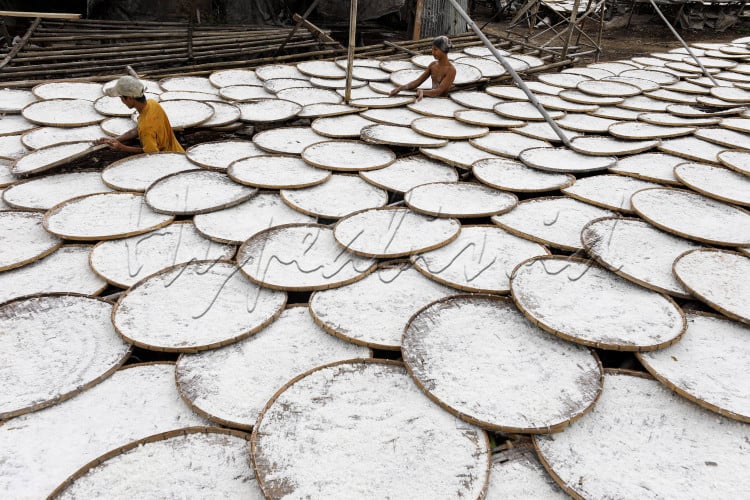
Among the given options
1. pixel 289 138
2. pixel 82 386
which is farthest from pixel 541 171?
pixel 82 386

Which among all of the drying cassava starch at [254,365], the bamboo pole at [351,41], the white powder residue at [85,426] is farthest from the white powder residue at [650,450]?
the bamboo pole at [351,41]

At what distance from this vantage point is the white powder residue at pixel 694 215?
2.53m

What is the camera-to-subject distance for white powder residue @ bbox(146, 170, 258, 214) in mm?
2824

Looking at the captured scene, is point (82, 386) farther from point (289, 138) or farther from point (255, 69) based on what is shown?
point (255, 69)

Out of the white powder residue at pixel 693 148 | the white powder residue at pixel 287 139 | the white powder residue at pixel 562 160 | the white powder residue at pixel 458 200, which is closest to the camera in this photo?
the white powder residue at pixel 458 200

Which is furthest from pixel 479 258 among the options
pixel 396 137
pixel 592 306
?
pixel 396 137

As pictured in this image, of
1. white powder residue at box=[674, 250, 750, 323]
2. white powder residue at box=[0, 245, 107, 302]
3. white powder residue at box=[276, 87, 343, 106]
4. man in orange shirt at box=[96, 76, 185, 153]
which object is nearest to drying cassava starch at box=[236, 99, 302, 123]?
white powder residue at box=[276, 87, 343, 106]

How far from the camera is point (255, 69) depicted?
5.49 metres

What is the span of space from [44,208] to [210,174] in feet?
3.24

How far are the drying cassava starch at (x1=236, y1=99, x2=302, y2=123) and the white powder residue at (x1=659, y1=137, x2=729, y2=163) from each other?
10.1ft

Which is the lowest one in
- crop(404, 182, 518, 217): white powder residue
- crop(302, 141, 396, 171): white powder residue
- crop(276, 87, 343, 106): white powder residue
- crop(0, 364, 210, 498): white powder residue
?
crop(0, 364, 210, 498): white powder residue

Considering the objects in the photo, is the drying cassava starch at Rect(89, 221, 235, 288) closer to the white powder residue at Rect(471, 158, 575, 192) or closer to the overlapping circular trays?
the overlapping circular trays

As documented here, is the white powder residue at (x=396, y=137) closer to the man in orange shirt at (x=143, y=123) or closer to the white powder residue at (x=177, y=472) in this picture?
the man in orange shirt at (x=143, y=123)

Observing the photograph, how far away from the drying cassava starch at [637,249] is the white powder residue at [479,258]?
299 mm
